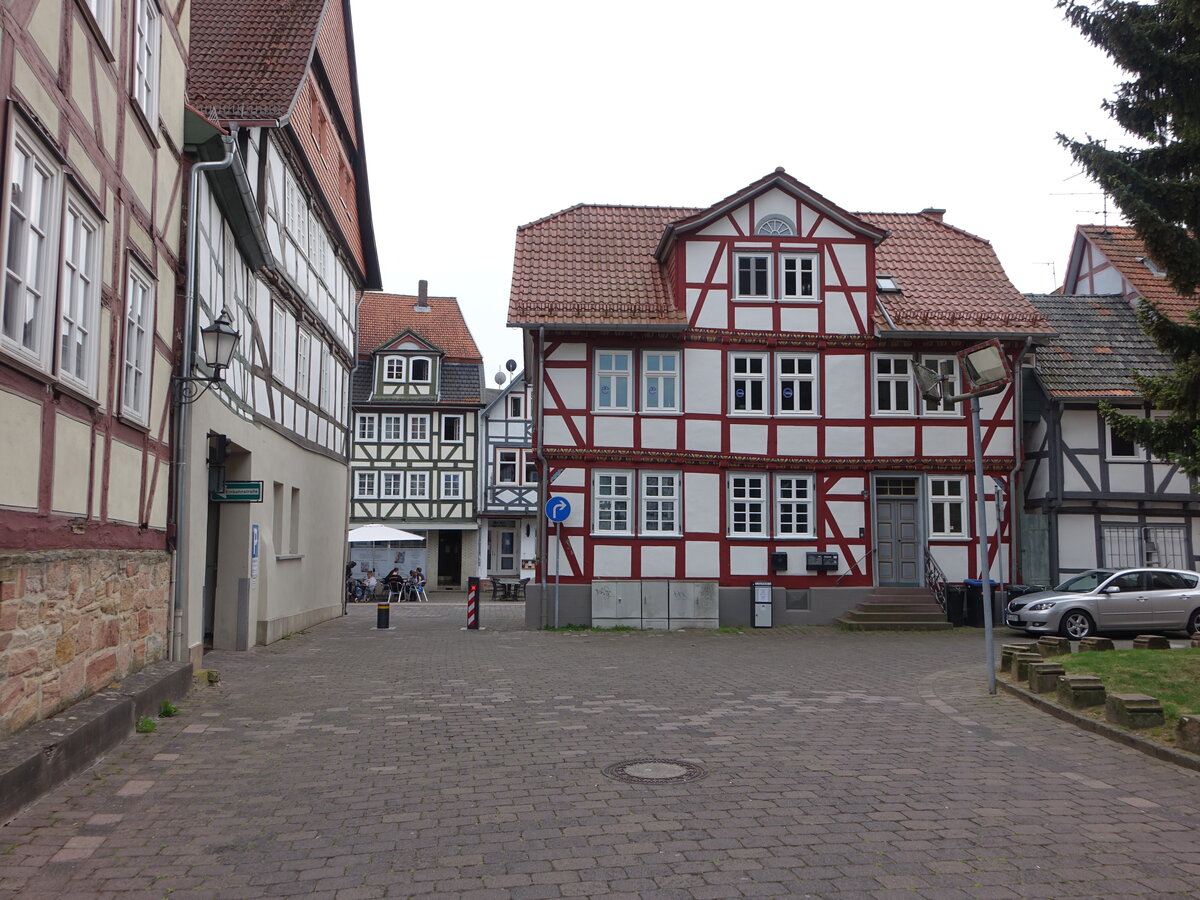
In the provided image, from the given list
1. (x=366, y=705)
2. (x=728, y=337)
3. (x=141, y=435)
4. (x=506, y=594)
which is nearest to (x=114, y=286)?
(x=141, y=435)

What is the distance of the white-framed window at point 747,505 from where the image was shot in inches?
925

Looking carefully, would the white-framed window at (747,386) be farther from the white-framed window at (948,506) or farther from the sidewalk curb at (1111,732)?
the sidewalk curb at (1111,732)

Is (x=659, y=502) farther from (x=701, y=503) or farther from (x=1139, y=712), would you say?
(x=1139, y=712)

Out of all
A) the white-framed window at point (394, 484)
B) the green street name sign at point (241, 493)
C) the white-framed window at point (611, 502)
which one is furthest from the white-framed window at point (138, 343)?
the white-framed window at point (394, 484)

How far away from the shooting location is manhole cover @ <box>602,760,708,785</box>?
7516 millimetres

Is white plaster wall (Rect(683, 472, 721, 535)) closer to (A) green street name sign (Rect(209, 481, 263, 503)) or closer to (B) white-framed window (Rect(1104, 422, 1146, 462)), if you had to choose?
(B) white-framed window (Rect(1104, 422, 1146, 462))

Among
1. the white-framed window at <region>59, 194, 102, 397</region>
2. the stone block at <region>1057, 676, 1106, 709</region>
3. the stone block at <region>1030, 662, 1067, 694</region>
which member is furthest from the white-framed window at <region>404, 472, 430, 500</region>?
the stone block at <region>1057, 676, 1106, 709</region>

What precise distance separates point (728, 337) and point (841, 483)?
156 inches

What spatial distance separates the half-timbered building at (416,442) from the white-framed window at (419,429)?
0.04 m

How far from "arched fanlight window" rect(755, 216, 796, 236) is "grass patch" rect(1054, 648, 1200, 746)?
11.7m

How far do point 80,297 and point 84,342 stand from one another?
361 mm

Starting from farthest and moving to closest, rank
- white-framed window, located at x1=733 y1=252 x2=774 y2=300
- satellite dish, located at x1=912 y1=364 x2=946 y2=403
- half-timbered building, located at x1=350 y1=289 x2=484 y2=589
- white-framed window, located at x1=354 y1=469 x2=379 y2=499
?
half-timbered building, located at x1=350 y1=289 x2=484 y2=589 < white-framed window, located at x1=354 y1=469 x2=379 y2=499 < white-framed window, located at x1=733 y1=252 x2=774 y2=300 < satellite dish, located at x1=912 y1=364 x2=946 y2=403

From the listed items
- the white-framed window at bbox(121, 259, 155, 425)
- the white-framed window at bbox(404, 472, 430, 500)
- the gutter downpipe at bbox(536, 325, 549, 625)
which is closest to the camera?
the white-framed window at bbox(121, 259, 155, 425)

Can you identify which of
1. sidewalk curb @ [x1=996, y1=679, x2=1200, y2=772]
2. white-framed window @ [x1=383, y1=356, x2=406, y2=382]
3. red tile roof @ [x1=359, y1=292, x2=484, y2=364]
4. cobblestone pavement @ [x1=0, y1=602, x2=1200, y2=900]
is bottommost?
cobblestone pavement @ [x1=0, y1=602, x2=1200, y2=900]
